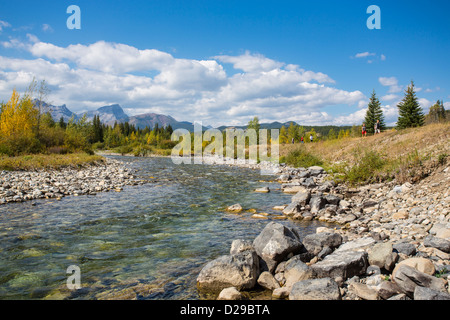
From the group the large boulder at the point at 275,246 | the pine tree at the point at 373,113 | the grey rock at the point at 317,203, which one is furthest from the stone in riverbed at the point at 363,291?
the pine tree at the point at 373,113

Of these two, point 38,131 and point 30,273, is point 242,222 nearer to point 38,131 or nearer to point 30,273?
point 30,273

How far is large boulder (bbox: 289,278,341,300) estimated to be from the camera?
4461 millimetres

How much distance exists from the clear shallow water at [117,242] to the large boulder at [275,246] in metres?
1.34

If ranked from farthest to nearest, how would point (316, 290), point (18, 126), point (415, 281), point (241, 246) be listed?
point (18, 126), point (241, 246), point (316, 290), point (415, 281)

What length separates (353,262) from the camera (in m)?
5.24

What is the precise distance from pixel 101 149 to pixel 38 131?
7369cm

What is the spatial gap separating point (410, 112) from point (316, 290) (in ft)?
135

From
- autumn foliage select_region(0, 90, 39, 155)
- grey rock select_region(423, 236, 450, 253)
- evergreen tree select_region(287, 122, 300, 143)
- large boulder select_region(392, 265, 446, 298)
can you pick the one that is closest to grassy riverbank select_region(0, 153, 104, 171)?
autumn foliage select_region(0, 90, 39, 155)

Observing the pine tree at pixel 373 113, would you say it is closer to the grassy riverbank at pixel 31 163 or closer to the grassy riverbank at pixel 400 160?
the grassy riverbank at pixel 400 160

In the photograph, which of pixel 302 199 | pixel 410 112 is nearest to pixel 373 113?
pixel 410 112

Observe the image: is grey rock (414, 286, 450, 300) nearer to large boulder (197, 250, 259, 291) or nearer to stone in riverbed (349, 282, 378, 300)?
stone in riverbed (349, 282, 378, 300)

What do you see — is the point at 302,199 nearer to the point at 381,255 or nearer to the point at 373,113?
the point at 381,255

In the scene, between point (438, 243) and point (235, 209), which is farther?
point (235, 209)
